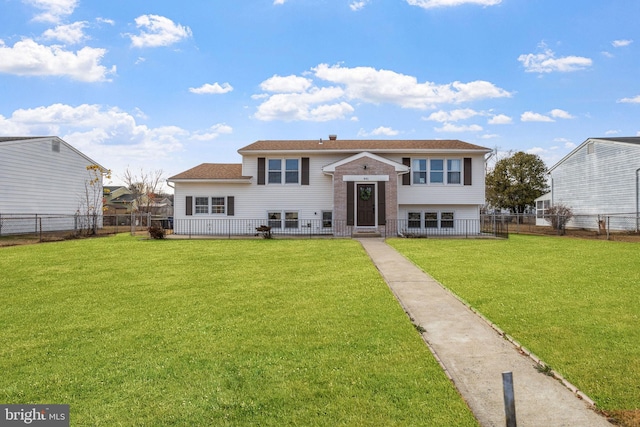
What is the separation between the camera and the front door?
70.5 feet

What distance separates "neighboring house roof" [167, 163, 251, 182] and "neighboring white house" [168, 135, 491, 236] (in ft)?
0.20

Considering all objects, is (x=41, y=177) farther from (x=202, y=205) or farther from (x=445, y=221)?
(x=445, y=221)

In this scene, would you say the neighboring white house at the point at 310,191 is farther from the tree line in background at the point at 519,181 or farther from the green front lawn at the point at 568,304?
the tree line in background at the point at 519,181

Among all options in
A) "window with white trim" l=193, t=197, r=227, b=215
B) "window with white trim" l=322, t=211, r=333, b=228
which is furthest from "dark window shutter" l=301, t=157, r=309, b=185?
"window with white trim" l=193, t=197, r=227, b=215

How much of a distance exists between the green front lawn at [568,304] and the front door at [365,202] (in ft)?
24.9

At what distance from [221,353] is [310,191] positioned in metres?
18.5

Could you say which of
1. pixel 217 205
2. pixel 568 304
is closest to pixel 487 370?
pixel 568 304

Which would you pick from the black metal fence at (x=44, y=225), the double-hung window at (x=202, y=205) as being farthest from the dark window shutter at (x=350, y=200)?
the black metal fence at (x=44, y=225)

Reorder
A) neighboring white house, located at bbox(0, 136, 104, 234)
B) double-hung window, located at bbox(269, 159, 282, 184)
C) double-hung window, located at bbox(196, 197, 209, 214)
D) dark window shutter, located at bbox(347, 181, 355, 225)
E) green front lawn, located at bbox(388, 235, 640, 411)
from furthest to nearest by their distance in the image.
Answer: neighboring white house, located at bbox(0, 136, 104, 234) → double-hung window, located at bbox(196, 197, 209, 214) → double-hung window, located at bbox(269, 159, 282, 184) → dark window shutter, located at bbox(347, 181, 355, 225) → green front lawn, located at bbox(388, 235, 640, 411)

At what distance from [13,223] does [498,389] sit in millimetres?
29524

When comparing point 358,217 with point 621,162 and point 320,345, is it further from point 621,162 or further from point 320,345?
point 621,162

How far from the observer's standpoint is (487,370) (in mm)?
4160

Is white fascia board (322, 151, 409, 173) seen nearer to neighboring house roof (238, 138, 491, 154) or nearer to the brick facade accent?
the brick facade accent

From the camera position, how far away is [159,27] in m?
15.4
